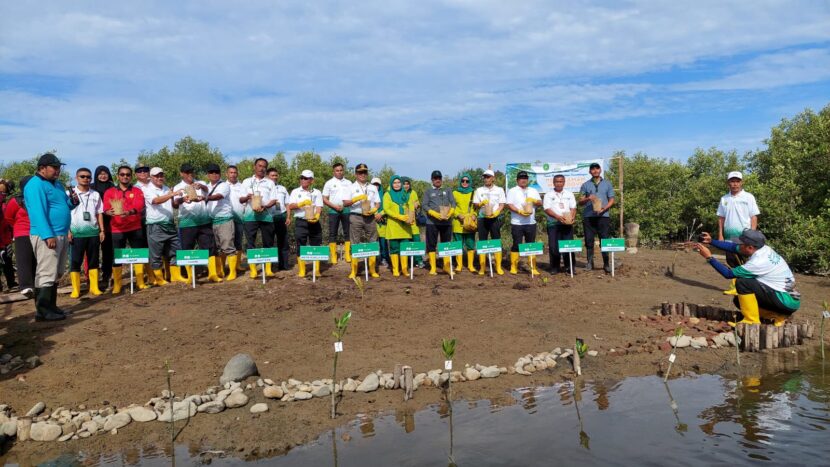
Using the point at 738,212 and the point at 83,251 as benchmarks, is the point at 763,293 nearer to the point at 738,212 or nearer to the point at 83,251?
the point at 738,212

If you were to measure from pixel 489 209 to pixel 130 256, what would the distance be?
21.9 feet

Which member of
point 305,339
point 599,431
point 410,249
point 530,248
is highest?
Answer: point 410,249

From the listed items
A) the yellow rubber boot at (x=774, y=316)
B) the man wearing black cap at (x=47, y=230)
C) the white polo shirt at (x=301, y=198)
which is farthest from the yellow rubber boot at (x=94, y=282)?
the yellow rubber boot at (x=774, y=316)

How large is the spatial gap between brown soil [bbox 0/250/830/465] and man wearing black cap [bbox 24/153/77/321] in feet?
1.10

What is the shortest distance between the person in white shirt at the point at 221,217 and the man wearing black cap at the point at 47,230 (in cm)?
254

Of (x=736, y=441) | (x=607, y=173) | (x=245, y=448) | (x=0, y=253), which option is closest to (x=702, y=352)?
(x=736, y=441)

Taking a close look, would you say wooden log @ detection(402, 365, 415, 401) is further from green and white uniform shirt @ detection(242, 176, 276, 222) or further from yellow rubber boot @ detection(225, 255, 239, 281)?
green and white uniform shirt @ detection(242, 176, 276, 222)

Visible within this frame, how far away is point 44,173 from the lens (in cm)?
750

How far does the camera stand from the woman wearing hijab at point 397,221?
1096 centimetres

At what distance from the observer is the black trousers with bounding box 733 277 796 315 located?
7.40 meters

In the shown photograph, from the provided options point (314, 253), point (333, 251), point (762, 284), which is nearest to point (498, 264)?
point (333, 251)

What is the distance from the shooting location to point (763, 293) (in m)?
7.44

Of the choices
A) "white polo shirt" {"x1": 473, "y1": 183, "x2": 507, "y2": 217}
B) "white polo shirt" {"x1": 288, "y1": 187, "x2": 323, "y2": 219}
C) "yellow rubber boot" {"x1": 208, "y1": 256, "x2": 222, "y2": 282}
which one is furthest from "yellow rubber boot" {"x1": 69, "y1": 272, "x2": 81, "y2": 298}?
"white polo shirt" {"x1": 473, "y1": 183, "x2": 507, "y2": 217}

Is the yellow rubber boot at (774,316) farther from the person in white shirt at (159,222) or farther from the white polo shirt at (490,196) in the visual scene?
A: the person in white shirt at (159,222)
